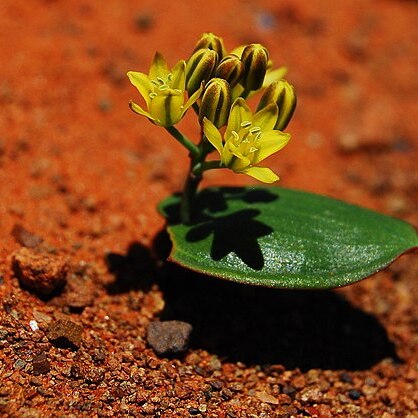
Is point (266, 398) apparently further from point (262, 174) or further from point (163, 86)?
point (163, 86)

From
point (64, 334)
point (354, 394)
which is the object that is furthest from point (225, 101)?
point (354, 394)

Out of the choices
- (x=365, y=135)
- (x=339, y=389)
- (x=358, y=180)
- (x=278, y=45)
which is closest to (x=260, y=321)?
(x=339, y=389)

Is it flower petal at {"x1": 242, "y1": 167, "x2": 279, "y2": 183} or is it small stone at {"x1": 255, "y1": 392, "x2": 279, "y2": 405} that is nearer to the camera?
flower petal at {"x1": 242, "y1": 167, "x2": 279, "y2": 183}

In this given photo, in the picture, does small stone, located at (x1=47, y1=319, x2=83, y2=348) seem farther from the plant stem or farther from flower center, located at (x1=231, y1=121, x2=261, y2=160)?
flower center, located at (x1=231, y1=121, x2=261, y2=160)

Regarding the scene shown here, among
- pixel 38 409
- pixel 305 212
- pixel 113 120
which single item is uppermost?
Result: pixel 305 212

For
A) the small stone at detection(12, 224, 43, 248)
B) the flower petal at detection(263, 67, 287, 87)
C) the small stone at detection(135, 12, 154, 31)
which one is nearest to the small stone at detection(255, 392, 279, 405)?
the small stone at detection(12, 224, 43, 248)

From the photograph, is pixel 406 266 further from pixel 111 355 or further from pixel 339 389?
pixel 111 355
